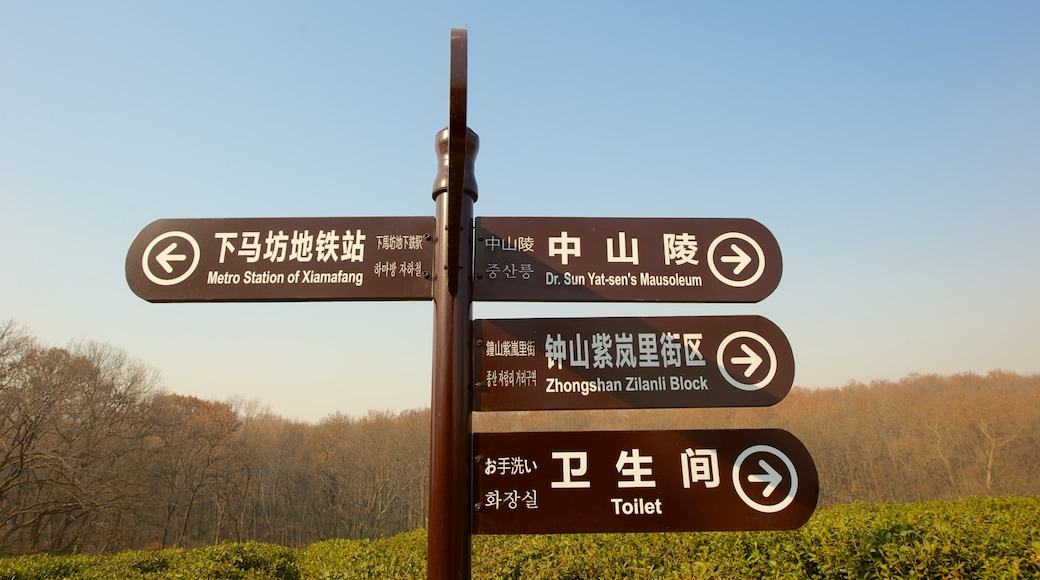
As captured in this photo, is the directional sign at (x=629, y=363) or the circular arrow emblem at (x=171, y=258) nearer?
the directional sign at (x=629, y=363)

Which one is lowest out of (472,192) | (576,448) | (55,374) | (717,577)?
(717,577)

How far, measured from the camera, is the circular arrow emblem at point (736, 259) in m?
→ 2.34

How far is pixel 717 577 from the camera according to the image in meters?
3.97

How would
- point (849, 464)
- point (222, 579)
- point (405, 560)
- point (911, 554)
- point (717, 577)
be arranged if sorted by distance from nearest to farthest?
point (911, 554) < point (717, 577) < point (405, 560) < point (222, 579) < point (849, 464)

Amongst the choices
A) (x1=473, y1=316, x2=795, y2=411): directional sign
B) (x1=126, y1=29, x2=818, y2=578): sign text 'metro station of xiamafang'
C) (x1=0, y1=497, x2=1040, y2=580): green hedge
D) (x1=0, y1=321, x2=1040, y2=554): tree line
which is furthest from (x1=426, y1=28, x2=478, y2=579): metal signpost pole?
(x1=0, y1=321, x2=1040, y2=554): tree line

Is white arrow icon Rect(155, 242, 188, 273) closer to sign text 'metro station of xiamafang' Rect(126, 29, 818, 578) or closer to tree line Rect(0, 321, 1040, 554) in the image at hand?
sign text 'metro station of xiamafang' Rect(126, 29, 818, 578)

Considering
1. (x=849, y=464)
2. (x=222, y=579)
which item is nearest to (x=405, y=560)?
(x=222, y=579)

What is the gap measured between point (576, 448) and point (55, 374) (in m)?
36.2

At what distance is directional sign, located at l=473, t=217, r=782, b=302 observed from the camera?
7.51 feet

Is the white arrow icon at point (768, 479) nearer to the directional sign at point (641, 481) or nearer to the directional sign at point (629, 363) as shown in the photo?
the directional sign at point (641, 481)

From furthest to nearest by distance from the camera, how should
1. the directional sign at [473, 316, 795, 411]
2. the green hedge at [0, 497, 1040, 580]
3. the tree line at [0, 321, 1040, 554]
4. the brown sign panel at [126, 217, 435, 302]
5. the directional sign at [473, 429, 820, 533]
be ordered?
the tree line at [0, 321, 1040, 554] < the green hedge at [0, 497, 1040, 580] < the brown sign panel at [126, 217, 435, 302] < the directional sign at [473, 316, 795, 411] < the directional sign at [473, 429, 820, 533]

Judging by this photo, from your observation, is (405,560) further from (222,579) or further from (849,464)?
(849,464)

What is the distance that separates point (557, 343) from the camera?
2.23 metres

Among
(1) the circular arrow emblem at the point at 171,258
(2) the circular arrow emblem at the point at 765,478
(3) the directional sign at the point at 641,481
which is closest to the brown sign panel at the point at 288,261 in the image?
(1) the circular arrow emblem at the point at 171,258
